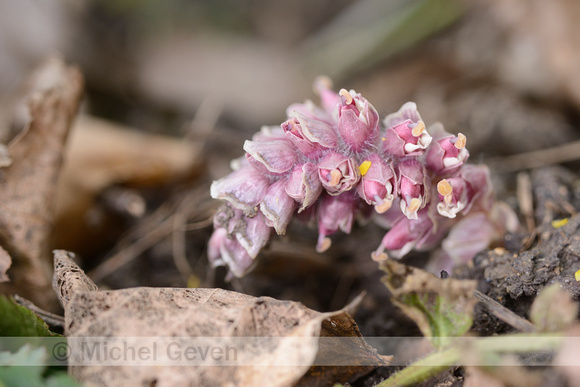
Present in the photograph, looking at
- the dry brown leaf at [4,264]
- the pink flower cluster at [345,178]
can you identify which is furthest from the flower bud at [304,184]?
the dry brown leaf at [4,264]

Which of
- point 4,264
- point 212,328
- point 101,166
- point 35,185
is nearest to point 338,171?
point 212,328

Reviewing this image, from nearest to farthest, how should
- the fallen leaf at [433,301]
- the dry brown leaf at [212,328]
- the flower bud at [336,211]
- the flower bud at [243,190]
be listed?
the dry brown leaf at [212,328]
the fallen leaf at [433,301]
the flower bud at [243,190]
the flower bud at [336,211]

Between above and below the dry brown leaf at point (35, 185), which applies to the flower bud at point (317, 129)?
below

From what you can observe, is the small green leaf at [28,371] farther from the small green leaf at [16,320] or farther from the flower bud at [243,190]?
the flower bud at [243,190]

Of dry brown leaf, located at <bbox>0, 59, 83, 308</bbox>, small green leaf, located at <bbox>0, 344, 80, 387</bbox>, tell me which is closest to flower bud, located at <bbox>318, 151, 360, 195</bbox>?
small green leaf, located at <bbox>0, 344, 80, 387</bbox>

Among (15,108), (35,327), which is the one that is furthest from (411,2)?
(35,327)

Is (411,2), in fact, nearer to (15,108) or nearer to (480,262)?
(480,262)
